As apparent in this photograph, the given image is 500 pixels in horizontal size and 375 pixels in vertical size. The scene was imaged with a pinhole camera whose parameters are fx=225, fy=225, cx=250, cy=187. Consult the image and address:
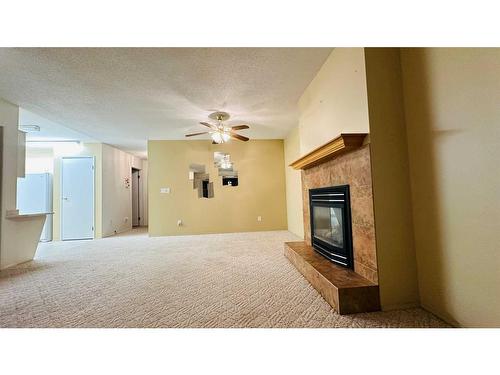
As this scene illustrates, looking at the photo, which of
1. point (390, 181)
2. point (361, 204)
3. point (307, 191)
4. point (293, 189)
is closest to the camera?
point (390, 181)

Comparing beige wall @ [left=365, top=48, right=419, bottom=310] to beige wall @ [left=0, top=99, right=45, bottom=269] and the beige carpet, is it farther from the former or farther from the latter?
beige wall @ [left=0, top=99, right=45, bottom=269]

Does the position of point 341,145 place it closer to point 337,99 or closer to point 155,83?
point 337,99

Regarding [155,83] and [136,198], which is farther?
[136,198]

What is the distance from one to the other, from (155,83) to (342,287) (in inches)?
119

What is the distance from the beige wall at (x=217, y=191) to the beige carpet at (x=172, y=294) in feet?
7.13

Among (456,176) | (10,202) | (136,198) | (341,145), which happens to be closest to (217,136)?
(341,145)

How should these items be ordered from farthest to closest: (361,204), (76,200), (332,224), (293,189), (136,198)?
(136,198) → (76,200) → (293,189) → (332,224) → (361,204)

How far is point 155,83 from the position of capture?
285cm

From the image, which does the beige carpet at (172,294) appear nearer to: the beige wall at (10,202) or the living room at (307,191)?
the living room at (307,191)
